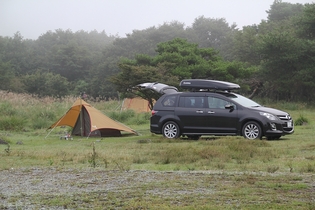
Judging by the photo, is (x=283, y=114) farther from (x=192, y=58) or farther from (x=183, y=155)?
(x=192, y=58)

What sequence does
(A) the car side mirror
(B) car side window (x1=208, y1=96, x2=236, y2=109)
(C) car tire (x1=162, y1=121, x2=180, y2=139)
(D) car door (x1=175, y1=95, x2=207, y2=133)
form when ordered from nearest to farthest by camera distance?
1. (A) the car side mirror
2. (B) car side window (x1=208, y1=96, x2=236, y2=109)
3. (D) car door (x1=175, y1=95, x2=207, y2=133)
4. (C) car tire (x1=162, y1=121, x2=180, y2=139)

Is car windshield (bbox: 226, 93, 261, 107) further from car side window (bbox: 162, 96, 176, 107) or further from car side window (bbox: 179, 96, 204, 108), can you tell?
car side window (bbox: 162, 96, 176, 107)

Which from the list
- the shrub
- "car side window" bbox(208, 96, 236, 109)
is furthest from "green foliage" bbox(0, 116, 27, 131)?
"car side window" bbox(208, 96, 236, 109)

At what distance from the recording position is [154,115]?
687 inches

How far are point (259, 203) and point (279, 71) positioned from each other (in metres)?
35.3

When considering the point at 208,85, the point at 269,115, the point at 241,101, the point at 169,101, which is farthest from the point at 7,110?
the point at 269,115

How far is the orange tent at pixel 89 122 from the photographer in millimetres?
19391

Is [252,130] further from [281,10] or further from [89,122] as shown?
[281,10]

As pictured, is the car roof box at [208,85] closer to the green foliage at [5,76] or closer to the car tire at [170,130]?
the car tire at [170,130]

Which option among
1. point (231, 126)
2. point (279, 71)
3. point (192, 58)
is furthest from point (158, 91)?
point (279, 71)

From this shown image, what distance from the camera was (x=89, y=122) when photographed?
19703 millimetres

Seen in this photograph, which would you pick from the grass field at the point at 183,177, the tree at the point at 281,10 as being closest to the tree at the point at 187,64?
the grass field at the point at 183,177

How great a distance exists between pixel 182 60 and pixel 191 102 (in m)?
17.2

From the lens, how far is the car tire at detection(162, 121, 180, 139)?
1716 cm
